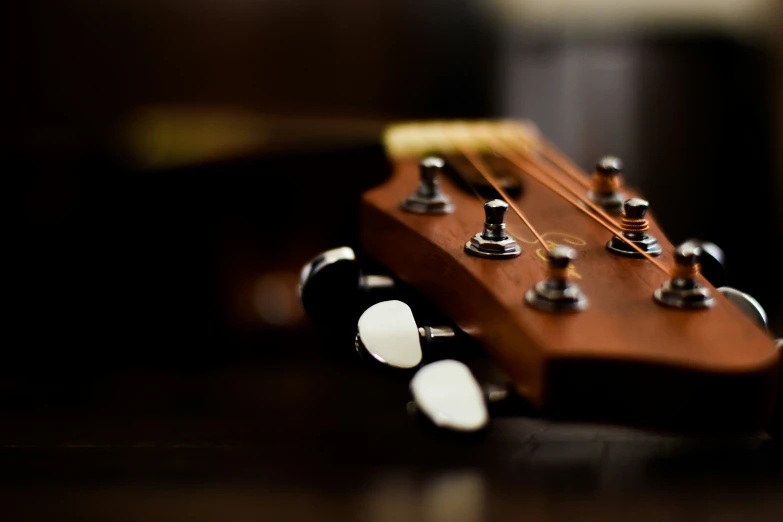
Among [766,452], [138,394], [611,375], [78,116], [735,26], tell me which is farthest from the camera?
[735,26]

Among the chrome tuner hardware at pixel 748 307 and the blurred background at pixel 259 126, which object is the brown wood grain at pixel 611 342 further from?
the blurred background at pixel 259 126

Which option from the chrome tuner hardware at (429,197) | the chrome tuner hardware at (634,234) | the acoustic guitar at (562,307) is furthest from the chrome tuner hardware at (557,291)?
the chrome tuner hardware at (429,197)

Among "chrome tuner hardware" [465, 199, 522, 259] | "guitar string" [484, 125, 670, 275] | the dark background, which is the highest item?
"chrome tuner hardware" [465, 199, 522, 259]

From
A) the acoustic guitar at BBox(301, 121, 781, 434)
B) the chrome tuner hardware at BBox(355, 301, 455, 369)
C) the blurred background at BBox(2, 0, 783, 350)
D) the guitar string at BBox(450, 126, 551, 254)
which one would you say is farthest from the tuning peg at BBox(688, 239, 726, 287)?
the blurred background at BBox(2, 0, 783, 350)

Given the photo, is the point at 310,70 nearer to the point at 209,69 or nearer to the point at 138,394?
the point at 209,69

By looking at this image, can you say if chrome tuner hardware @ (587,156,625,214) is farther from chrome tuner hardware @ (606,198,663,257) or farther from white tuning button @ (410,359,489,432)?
white tuning button @ (410,359,489,432)

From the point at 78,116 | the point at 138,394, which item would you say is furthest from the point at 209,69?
the point at 138,394
